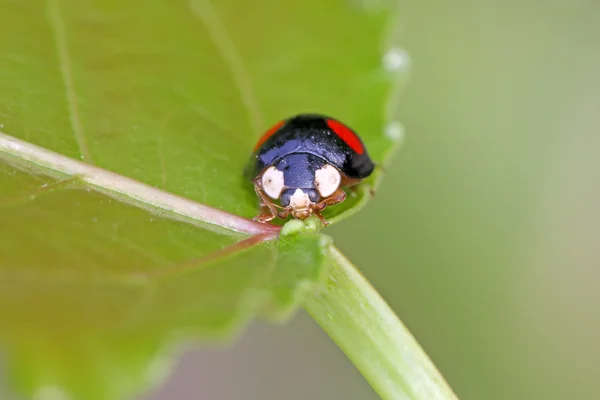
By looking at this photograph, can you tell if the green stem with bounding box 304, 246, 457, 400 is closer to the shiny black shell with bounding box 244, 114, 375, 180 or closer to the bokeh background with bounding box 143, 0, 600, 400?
the shiny black shell with bounding box 244, 114, 375, 180

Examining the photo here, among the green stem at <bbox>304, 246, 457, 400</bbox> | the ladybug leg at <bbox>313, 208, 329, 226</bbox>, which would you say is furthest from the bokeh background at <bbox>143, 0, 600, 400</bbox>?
the green stem at <bbox>304, 246, 457, 400</bbox>

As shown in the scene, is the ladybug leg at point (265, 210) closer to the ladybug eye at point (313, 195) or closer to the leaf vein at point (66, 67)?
the ladybug eye at point (313, 195)

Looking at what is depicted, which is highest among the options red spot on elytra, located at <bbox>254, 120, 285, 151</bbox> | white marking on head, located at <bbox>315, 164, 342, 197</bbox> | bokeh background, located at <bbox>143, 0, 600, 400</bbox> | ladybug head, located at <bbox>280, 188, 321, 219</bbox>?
bokeh background, located at <bbox>143, 0, 600, 400</bbox>

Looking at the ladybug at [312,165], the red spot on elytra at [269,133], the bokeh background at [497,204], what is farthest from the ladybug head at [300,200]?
the bokeh background at [497,204]

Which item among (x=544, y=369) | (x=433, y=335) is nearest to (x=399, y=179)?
(x=433, y=335)

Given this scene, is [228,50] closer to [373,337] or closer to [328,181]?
[328,181]

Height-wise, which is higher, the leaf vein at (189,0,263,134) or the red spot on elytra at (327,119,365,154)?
the leaf vein at (189,0,263,134)
